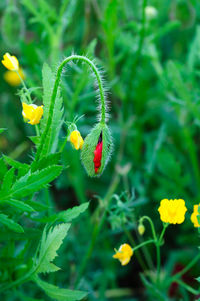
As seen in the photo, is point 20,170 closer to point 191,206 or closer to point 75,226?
point 75,226

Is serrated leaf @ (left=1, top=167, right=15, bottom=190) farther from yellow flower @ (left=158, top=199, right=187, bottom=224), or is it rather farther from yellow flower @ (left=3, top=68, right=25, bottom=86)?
yellow flower @ (left=3, top=68, right=25, bottom=86)

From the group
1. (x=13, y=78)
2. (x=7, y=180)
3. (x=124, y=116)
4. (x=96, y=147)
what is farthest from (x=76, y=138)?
(x=13, y=78)

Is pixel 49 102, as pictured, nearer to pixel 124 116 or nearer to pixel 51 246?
pixel 51 246

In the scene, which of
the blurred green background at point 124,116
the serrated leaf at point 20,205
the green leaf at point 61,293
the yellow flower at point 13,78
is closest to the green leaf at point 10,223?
the serrated leaf at point 20,205

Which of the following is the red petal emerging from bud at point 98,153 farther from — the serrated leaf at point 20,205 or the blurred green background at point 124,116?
the blurred green background at point 124,116

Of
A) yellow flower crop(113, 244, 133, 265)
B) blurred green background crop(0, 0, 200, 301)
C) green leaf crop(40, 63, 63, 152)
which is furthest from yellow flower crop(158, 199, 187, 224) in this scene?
blurred green background crop(0, 0, 200, 301)

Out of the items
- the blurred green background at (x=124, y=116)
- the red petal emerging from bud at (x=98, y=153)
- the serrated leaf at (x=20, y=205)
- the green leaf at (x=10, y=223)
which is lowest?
the blurred green background at (x=124, y=116)

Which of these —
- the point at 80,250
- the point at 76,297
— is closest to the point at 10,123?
the point at 80,250
